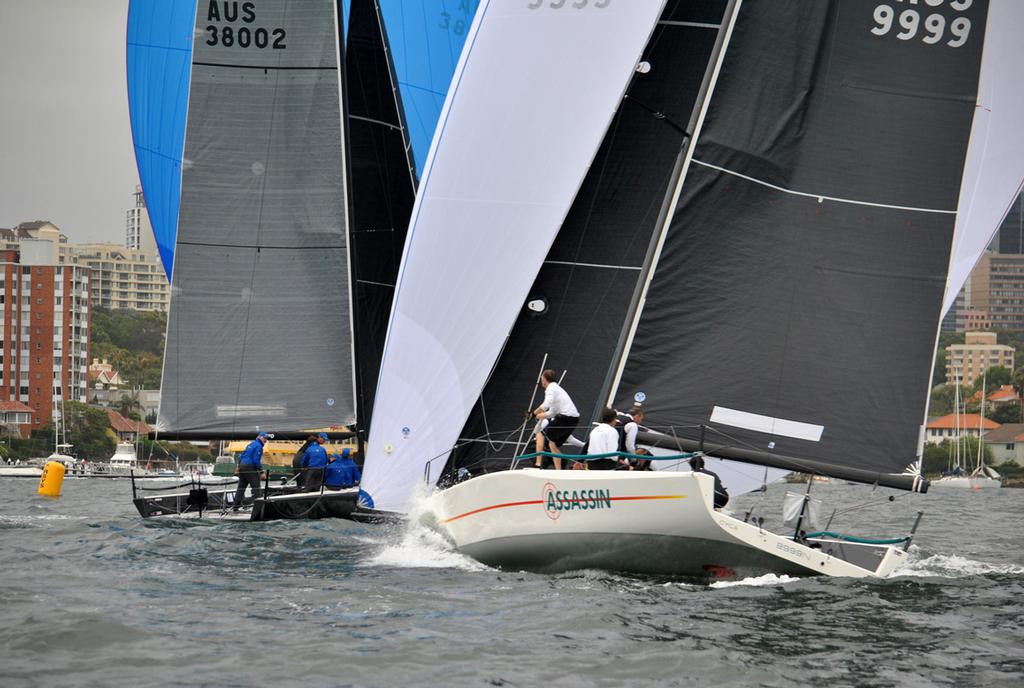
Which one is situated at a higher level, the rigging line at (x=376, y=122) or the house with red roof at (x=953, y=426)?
the rigging line at (x=376, y=122)

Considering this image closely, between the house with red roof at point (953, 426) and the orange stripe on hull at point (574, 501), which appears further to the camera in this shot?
the house with red roof at point (953, 426)

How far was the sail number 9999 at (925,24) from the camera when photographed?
11438 millimetres

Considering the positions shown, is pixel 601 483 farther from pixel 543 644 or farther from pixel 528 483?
pixel 543 644

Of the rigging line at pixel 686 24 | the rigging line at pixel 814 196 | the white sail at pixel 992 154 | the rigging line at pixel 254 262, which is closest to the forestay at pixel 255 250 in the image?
the rigging line at pixel 254 262

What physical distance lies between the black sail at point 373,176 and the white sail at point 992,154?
9654 millimetres

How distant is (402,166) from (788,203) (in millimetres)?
9659

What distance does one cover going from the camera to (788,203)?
11.7 m

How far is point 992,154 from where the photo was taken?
12086 millimetres

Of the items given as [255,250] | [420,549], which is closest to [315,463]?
[255,250]

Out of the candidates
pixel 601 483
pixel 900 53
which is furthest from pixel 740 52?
pixel 601 483

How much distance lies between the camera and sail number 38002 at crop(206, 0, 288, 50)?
19.8 meters

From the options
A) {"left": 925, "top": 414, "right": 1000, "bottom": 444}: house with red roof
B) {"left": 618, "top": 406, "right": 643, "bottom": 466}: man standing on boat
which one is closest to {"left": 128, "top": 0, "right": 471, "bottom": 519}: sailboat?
{"left": 618, "top": 406, "right": 643, "bottom": 466}: man standing on boat

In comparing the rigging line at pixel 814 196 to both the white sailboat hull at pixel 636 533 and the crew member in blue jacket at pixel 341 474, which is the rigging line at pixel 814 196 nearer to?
the white sailboat hull at pixel 636 533

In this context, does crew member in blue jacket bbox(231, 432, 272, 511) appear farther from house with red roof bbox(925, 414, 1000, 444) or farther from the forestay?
house with red roof bbox(925, 414, 1000, 444)
